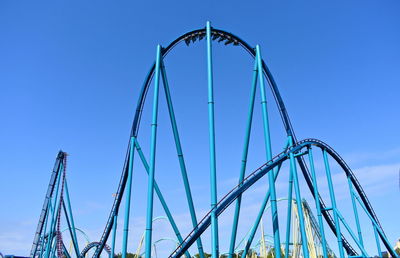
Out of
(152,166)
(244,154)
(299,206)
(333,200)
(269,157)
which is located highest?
(244,154)

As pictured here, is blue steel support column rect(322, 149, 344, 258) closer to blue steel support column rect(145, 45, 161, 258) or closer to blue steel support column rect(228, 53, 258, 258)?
blue steel support column rect(228, 53, 258, 258)

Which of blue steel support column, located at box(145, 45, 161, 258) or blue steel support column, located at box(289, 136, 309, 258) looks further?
blue steel support column, located at box(289, 136, 309, 258)

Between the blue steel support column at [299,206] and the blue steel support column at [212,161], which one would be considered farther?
the blue steel support column at [299,206]

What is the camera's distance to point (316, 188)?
13500 mm

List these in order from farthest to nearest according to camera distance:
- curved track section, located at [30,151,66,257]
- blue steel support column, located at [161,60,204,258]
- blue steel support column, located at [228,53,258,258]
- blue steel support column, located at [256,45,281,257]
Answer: curved track section, located at [30,151,66,257]
blue steel support column, located at [161,60,204,258]
blue steel support column, located at [228,53,258,258]
blue steel support column, located at [256,45,281,257]

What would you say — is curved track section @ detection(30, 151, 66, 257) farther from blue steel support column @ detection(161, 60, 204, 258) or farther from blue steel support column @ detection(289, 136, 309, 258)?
blue steel support column @ detection(289, 136, 309, 258)

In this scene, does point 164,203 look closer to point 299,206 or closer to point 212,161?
point 212,161

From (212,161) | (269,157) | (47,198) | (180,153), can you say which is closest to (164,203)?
(180,153)

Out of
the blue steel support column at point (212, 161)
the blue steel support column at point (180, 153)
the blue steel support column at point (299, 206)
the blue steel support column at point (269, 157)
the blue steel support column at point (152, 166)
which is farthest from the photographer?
the blue steel support column at point (180, 153)

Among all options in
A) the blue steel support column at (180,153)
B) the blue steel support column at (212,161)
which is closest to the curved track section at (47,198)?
the blue steel support column at (180,153)

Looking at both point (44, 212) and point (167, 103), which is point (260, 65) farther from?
point (44, 212)

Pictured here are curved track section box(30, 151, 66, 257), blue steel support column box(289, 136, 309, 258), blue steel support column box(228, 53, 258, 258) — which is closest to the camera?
blue steel support column box(289, 136, 309, 258)

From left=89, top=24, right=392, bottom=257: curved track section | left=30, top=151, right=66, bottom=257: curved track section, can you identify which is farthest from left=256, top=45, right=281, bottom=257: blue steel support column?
left=30, top=151, right=66, bottom=257: curved track section

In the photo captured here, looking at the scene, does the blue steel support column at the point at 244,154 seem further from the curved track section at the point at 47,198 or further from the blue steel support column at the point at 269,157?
the curved track section at the point at 47,198
